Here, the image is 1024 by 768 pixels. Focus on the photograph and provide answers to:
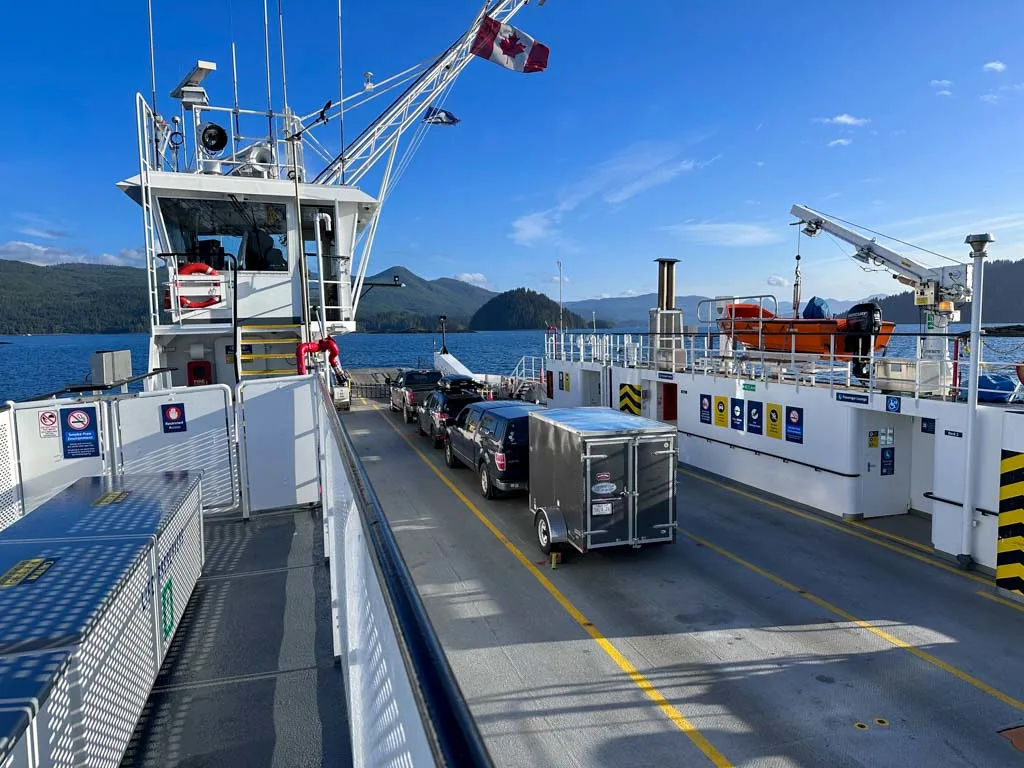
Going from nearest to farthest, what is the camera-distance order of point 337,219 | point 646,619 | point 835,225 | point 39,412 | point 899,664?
point 899,664
point 646,619
point 39,412
point 337,219
point 835,225

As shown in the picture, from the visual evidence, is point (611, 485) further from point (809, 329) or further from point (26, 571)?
point (809, 329)

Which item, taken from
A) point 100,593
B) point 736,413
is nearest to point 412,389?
point 736,413

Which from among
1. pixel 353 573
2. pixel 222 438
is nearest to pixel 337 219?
pixel 222 438

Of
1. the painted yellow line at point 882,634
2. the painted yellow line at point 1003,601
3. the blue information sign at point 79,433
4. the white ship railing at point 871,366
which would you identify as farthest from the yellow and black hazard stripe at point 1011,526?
the blue information sign at point 79,433

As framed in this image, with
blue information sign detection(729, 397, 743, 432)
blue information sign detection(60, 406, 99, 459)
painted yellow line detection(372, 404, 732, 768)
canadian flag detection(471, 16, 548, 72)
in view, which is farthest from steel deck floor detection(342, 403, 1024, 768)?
canadian flag detection(471, 16, 548, 72)

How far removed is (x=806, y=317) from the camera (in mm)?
16766

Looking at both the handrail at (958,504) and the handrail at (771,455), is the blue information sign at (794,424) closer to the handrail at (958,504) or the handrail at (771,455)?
the handrail at (771,455)

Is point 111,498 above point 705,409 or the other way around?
above

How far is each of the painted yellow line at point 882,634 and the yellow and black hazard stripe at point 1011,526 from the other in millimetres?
2553

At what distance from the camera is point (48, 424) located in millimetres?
8711

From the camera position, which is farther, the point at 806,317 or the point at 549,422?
the point at 806,317

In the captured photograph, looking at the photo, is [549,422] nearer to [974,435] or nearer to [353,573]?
[974,435]

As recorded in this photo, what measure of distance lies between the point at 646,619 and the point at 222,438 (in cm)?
684

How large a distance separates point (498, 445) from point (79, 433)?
7.00 m
